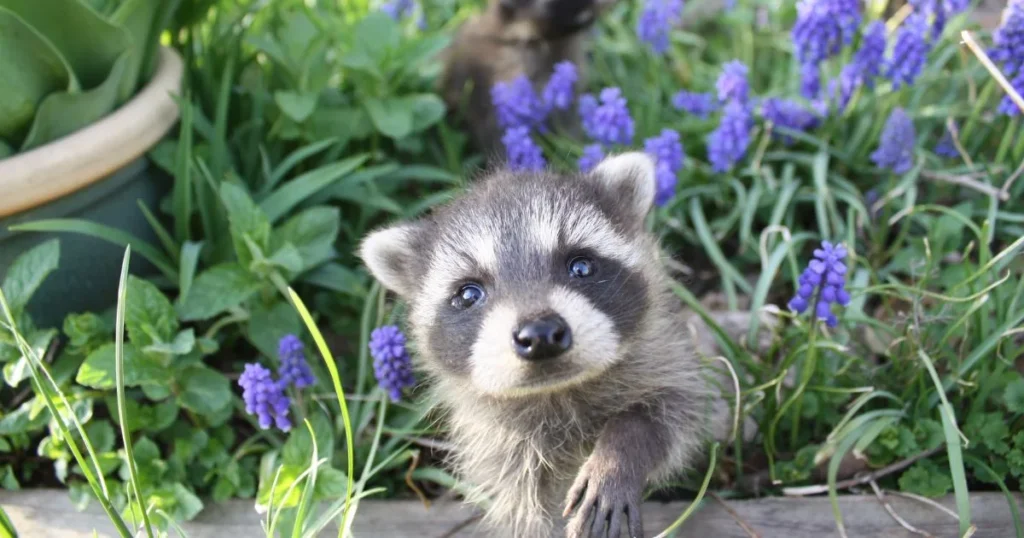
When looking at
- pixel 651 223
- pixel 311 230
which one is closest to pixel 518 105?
pixel 651 223

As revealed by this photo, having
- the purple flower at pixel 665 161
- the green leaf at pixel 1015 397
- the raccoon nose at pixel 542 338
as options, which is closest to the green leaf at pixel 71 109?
the raccoon nose at pixel 542 338

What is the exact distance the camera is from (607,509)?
247cm

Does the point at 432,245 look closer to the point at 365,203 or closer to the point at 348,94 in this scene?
the point at 365,203

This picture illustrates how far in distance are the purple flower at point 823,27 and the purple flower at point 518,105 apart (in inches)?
47.8

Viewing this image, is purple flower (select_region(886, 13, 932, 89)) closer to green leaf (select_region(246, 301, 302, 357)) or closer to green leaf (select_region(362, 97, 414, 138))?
green leaf (select_region(362, 97, 414, 138))

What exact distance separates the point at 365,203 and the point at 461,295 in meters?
1.33

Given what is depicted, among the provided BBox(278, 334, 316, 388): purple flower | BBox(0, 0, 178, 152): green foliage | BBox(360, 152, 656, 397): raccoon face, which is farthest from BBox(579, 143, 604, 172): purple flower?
BBox(0, 0, 178, 152): green foliage

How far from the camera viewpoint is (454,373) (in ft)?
8.92

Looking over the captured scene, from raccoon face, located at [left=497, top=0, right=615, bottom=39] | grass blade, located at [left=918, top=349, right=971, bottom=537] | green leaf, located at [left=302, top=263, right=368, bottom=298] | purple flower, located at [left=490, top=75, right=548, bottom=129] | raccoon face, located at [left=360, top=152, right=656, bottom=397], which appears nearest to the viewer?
raccoon face, located at [left=360, top=152, right=656, bottom=397]

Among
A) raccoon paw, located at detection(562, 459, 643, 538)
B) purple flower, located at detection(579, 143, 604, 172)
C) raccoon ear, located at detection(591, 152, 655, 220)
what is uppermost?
raccoon ear, located at detection(591, 152, 655, 220)

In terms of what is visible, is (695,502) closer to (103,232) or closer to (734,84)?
(734,84)

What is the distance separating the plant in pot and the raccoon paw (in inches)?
79.2

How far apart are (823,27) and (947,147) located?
789 mm

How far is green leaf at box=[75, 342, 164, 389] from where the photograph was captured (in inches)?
114
